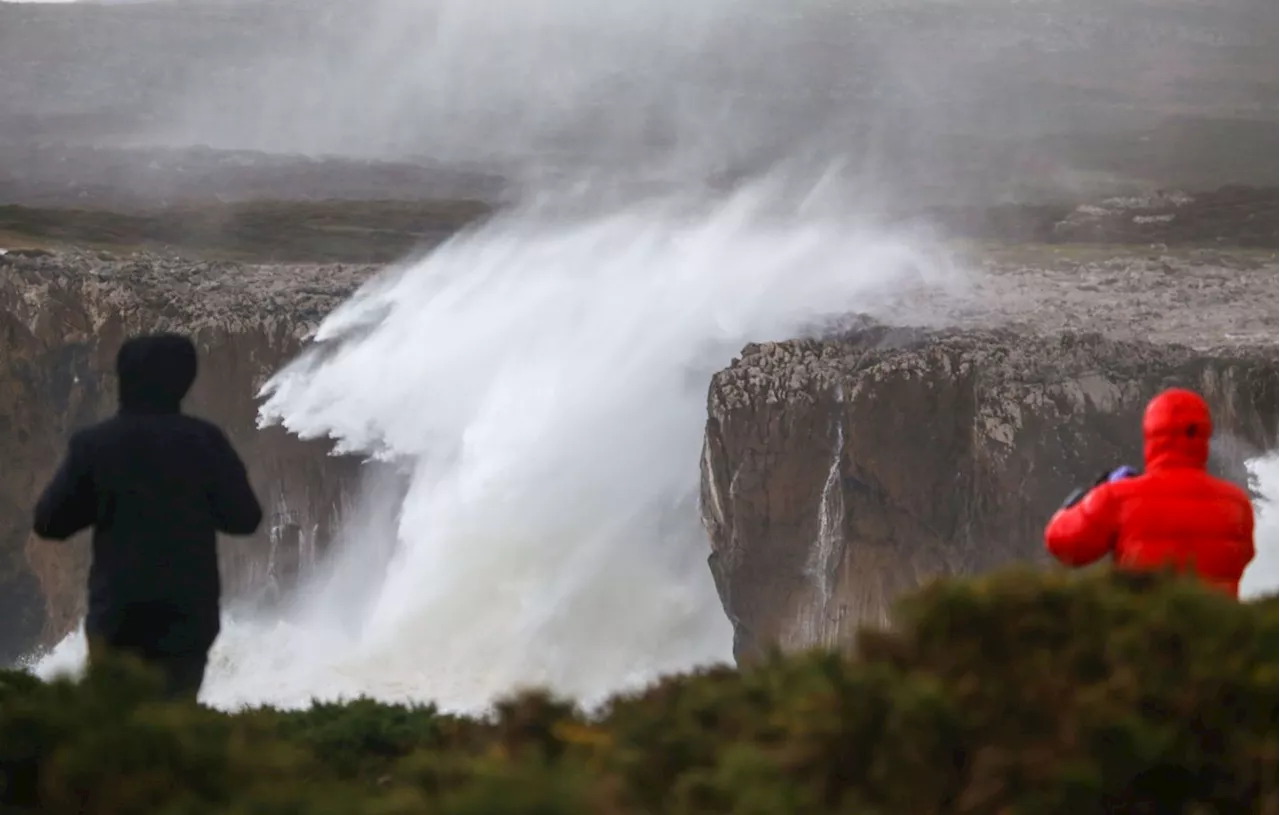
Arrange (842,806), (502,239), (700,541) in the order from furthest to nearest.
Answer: (502,239), (700,541), (842,806)

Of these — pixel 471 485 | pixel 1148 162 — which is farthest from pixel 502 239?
pixel 1148 162

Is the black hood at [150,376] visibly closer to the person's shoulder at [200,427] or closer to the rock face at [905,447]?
the person's shoulder at [200,427]

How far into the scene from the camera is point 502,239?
1820cm

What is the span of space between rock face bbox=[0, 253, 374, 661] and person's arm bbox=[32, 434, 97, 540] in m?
15.0

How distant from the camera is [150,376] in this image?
3.67m

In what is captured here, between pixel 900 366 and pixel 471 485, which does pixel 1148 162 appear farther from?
pixel 471 485

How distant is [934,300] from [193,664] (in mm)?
12545

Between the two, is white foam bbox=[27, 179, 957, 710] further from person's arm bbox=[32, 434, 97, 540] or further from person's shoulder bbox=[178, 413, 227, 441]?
person's arm bbox=[32, 434, 97, 540]

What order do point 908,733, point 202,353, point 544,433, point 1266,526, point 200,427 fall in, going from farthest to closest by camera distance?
point 202,353 → point 544,433 → point 1266,526 → point 200,427 → point 908,733

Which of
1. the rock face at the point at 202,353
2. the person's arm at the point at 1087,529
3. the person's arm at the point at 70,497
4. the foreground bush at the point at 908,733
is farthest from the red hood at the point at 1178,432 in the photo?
the rock face at the point at 202,353

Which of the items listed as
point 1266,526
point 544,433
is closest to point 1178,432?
point 1266,526

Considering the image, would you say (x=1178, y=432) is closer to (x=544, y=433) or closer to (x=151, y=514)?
(x=151, y=514)

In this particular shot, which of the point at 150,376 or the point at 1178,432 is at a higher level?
the point at 150,376

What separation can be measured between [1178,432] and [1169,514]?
0.61 feet
